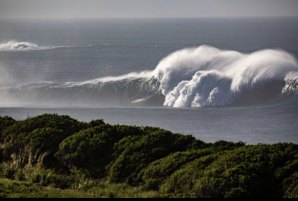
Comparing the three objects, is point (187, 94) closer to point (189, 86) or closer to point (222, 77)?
point (189, 86)

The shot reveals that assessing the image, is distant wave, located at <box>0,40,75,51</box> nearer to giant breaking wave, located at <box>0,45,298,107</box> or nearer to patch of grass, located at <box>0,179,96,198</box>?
giant breaking wave, located at <box>0,45,298,107</box>

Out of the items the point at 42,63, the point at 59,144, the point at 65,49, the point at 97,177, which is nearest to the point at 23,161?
the point at 59,144

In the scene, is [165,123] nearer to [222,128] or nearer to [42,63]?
[222,128]

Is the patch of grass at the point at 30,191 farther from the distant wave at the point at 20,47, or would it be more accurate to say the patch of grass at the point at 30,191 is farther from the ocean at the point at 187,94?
the distant wave at the point at 20,47

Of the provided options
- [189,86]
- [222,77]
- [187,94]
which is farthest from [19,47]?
[187,94]

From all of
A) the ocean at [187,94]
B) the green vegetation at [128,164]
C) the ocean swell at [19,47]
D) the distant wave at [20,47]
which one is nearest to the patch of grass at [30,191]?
the green vegetation at [128,164]

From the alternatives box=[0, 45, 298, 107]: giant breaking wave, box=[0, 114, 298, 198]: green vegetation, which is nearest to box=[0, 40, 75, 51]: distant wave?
box=[0, 45, 298, 107]: giant breaking wave
